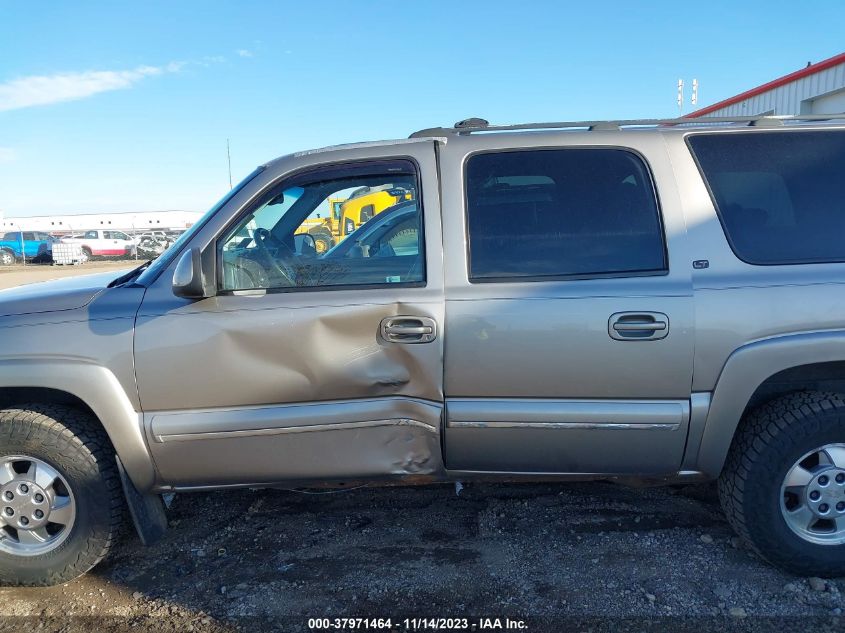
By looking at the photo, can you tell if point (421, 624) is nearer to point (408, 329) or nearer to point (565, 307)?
point (408, 329)

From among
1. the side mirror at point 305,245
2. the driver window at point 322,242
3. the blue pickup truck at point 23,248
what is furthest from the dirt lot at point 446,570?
the blue pickup truck at point 23,248

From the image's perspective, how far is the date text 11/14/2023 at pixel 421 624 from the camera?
2.51 meters

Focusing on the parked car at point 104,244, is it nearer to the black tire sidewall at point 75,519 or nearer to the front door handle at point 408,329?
the black tire sidewall at point 75,519

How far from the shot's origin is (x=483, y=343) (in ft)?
8.46

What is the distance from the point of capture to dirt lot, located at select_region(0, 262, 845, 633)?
2592 millimetres

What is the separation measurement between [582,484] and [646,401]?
1.31 metres

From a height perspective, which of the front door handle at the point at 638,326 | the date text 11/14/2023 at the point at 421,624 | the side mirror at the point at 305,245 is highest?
the side mirror at the point at 305,245

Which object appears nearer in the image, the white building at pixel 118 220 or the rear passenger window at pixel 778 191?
the rear passenger window at pixel 778 191

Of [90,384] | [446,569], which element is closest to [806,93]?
[446,569]

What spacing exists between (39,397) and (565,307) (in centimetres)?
237

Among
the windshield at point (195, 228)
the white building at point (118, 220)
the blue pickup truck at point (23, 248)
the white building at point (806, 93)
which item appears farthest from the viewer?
the white building at point (118, 220)

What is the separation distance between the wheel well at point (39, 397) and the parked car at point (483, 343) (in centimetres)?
1

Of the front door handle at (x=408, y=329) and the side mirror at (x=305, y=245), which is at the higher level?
the side mirror at (x=305, y=245)

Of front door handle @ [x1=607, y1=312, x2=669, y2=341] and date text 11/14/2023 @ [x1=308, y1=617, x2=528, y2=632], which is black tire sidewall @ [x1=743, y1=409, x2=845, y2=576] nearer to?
front door handle @ [x1=607, y1=312, x2=669, y2=341]
